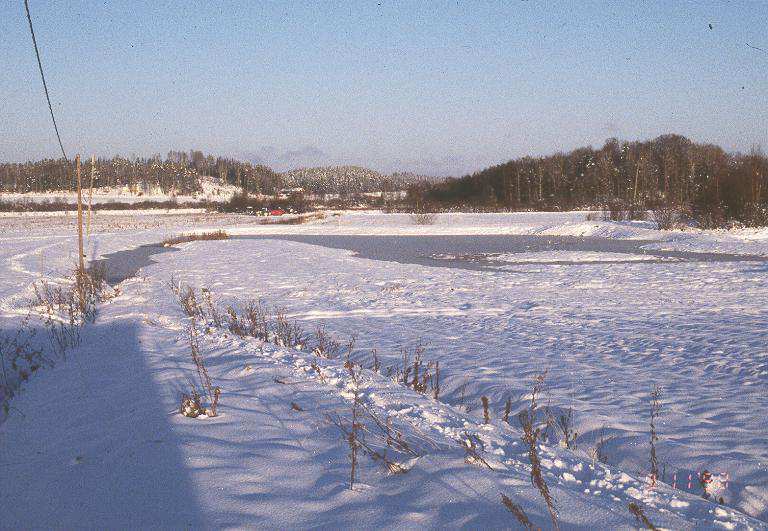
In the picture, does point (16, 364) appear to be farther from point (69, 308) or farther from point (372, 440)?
point (372, 440)

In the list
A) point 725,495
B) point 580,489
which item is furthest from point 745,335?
point 580,489

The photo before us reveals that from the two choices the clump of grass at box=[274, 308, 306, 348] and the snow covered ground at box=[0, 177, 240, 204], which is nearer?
the clump of grass at box=[274, 308, 306, 348]

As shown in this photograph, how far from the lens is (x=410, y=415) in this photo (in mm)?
5051

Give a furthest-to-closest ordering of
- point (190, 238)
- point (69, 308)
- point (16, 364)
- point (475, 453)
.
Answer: point (190, 238) < point (69, 308) < point (16, 364) < point (475, 453)

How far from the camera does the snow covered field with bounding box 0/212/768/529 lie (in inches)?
133

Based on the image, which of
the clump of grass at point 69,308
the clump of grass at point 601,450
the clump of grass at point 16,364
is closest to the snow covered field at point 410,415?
the clump of grass at point 601,450

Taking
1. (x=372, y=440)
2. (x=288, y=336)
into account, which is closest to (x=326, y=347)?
(x=288, y=336)

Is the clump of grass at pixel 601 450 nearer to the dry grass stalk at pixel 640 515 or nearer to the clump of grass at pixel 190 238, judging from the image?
the dry grass stalk at pixel 640 515

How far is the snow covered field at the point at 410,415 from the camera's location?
338 centimetres

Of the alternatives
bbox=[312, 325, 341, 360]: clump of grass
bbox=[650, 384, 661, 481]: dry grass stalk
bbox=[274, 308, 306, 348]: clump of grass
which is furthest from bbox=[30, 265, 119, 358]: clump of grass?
bbox=[650, 384, 661, 481]: dry grass stalk

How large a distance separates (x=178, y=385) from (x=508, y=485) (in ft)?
12.8

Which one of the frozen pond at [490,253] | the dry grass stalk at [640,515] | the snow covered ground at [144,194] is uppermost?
the snow covered ground at [144,194]

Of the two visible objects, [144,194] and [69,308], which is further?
[144,194]

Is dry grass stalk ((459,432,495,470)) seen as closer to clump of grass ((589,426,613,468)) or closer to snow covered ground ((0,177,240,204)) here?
clump of grass ((589,426,613,468))
